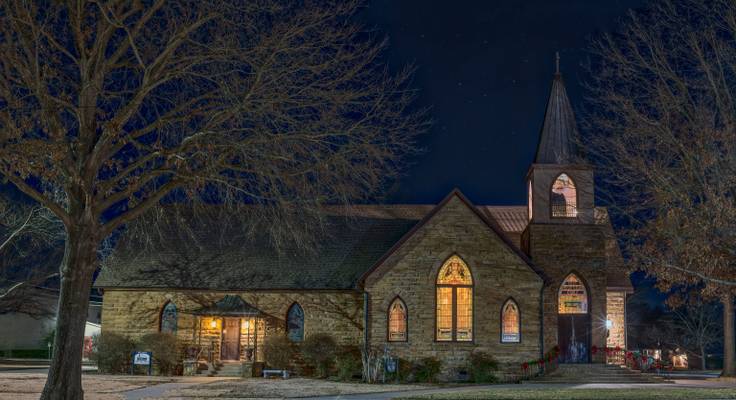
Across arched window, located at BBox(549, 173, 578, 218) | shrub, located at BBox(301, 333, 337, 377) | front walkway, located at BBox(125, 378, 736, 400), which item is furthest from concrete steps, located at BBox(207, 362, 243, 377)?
arched window, located at BBox(549, 173, 578, 218)

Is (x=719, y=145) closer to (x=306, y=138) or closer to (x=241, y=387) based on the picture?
(x=306, y=138)

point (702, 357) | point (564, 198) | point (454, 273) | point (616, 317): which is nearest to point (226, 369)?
point (454, 273)

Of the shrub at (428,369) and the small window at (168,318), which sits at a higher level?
the small window at (168,318)

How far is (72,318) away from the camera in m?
16.8

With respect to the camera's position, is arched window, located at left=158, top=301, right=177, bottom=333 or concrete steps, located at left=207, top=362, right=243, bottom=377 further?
→ arched window, located at left=158, top=301, right=177, bottom=333

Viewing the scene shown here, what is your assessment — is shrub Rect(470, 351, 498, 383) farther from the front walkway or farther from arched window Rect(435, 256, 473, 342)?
the front walkway

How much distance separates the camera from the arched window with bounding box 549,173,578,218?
34219 millimetres

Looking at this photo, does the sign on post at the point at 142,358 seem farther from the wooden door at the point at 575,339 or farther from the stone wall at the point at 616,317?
the stone wall at the point at 616,317

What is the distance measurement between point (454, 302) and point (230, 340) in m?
9.48

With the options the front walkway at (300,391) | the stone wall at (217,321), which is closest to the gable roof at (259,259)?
the stone wall at (217,321)

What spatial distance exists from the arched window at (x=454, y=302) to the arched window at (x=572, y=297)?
4.46 metres

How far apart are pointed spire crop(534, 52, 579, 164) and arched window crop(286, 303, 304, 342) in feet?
38.9

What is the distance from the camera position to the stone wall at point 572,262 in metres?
32.8

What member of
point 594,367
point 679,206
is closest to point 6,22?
point 679,206
